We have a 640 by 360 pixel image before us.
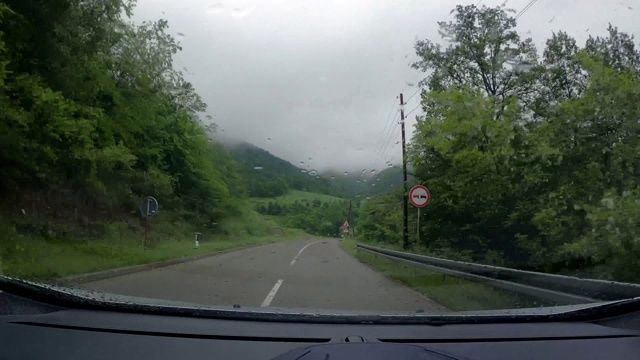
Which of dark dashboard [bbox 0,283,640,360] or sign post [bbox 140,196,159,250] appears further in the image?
sign post [bbox 140,196,159,250]

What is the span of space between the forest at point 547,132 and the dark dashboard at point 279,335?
8.83 feet

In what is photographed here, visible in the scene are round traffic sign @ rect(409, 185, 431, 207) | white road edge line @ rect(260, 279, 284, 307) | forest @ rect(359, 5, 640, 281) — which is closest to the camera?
forest @ rect(359, 5, 640, 281)

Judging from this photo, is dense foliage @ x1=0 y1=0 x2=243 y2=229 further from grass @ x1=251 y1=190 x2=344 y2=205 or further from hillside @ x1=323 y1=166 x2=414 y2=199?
hillside @ x1=323 y1=166 x2=414 y2=199

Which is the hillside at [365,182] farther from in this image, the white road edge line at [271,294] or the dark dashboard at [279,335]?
the dark dashboard at [279,335]

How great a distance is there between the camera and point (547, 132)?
19.3 feet

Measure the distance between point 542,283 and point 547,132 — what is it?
1650mm

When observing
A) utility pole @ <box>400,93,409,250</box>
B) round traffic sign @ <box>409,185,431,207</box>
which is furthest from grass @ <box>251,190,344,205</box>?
round traffic sign @ <box>409,185,431,207</box>

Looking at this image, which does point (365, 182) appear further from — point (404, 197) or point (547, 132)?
point (547, 132)

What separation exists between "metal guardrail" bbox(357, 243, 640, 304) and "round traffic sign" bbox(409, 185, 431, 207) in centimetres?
92

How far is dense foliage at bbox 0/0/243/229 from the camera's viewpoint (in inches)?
237

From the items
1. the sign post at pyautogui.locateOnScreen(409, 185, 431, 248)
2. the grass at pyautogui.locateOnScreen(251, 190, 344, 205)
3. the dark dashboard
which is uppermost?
the sign post at pyautogui.locateOnScreen(409, 185, 431, 248)

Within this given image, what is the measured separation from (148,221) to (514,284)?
4398 mm

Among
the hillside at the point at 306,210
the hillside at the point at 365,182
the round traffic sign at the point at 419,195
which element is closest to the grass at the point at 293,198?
the hillside at the point at 306,210

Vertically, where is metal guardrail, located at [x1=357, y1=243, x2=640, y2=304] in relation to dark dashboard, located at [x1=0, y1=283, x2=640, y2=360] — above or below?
above
